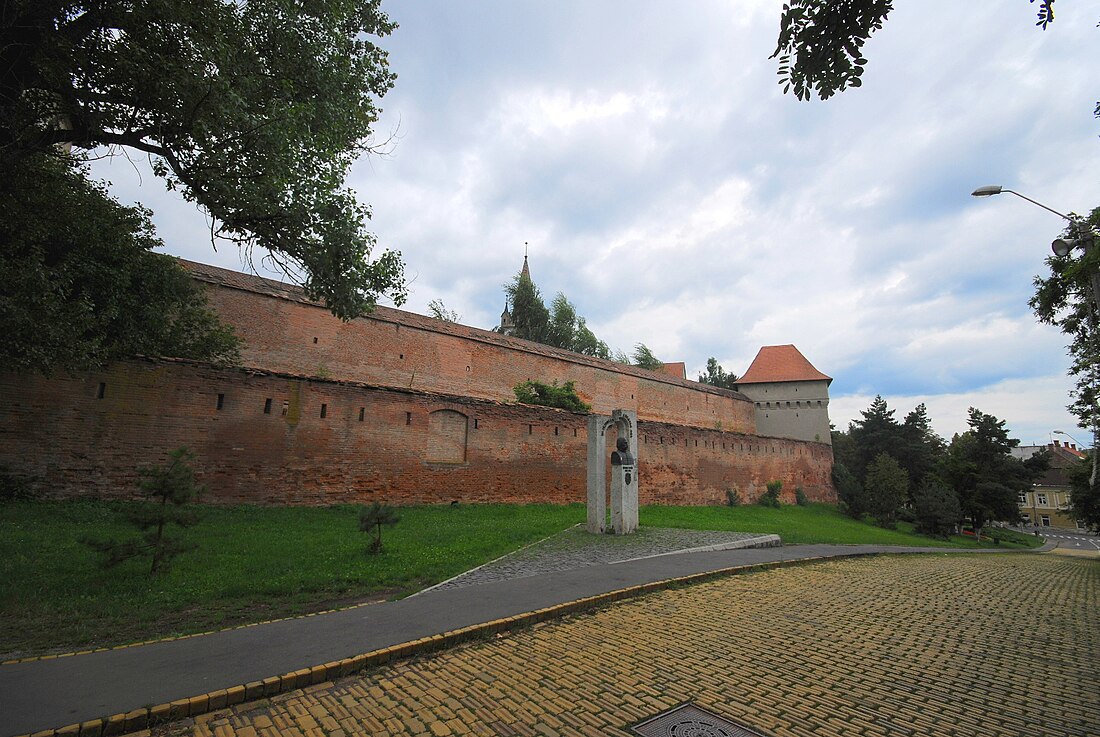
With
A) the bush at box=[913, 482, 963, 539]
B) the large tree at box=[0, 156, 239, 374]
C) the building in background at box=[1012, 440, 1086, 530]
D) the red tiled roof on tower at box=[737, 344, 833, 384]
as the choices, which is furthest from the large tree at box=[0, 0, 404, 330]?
the building in background at box=[1012, 440, 1086, 530]

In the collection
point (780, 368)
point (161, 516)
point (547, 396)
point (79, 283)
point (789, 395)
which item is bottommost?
point (161, 516)

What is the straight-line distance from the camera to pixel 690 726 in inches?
127

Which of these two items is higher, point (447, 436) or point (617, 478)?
point (447, 436)

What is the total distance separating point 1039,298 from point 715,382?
44201 millimetres

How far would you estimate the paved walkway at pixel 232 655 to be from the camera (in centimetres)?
329

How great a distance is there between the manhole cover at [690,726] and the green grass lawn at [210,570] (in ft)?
13.4

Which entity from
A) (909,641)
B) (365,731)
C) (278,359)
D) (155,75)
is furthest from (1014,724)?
(278,359)

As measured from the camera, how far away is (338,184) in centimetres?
875

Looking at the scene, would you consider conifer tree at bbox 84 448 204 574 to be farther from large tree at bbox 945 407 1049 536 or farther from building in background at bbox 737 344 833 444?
large tree at bbox 945 407 1049 536

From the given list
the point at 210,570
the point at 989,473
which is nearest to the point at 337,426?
the point at 210,570

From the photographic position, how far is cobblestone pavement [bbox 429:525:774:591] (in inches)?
304

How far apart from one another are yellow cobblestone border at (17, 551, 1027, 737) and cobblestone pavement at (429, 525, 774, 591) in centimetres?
169

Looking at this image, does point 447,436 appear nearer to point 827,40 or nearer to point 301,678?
point 301,678

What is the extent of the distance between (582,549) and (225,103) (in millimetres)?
9503
